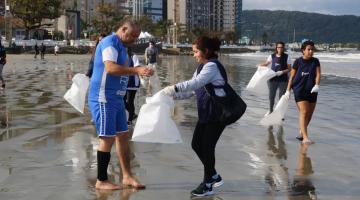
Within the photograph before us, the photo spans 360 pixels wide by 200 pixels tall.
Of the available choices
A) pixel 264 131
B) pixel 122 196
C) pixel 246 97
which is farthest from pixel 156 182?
pixel 246 97

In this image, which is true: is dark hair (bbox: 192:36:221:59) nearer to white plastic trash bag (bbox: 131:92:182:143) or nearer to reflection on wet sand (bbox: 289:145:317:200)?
white plastic trash bag (bbox: 131:92:182:143)

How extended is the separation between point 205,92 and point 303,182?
1.61m

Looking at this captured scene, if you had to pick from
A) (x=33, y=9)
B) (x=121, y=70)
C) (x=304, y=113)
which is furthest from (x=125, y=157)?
(x=33, y=9)

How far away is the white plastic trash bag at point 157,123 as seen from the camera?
5.34 meters

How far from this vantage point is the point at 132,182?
5.52 metres

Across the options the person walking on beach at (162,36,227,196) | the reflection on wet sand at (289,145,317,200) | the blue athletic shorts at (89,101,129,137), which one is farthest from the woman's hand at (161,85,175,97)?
the reflection on wet sand at (289,145,317,200)

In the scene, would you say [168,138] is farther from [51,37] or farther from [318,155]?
[51,37]

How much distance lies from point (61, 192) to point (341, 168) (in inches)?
135

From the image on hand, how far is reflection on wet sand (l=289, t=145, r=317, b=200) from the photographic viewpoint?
5.34m

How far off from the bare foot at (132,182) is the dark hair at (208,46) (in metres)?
1.49

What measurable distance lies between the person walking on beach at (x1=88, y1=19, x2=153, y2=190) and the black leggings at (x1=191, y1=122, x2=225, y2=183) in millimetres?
704

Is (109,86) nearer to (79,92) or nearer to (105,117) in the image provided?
(105,117)

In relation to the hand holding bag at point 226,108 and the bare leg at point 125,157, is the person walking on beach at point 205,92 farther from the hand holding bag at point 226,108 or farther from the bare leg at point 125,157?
the bare leg at point 125,157

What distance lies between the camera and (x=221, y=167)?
656cm
